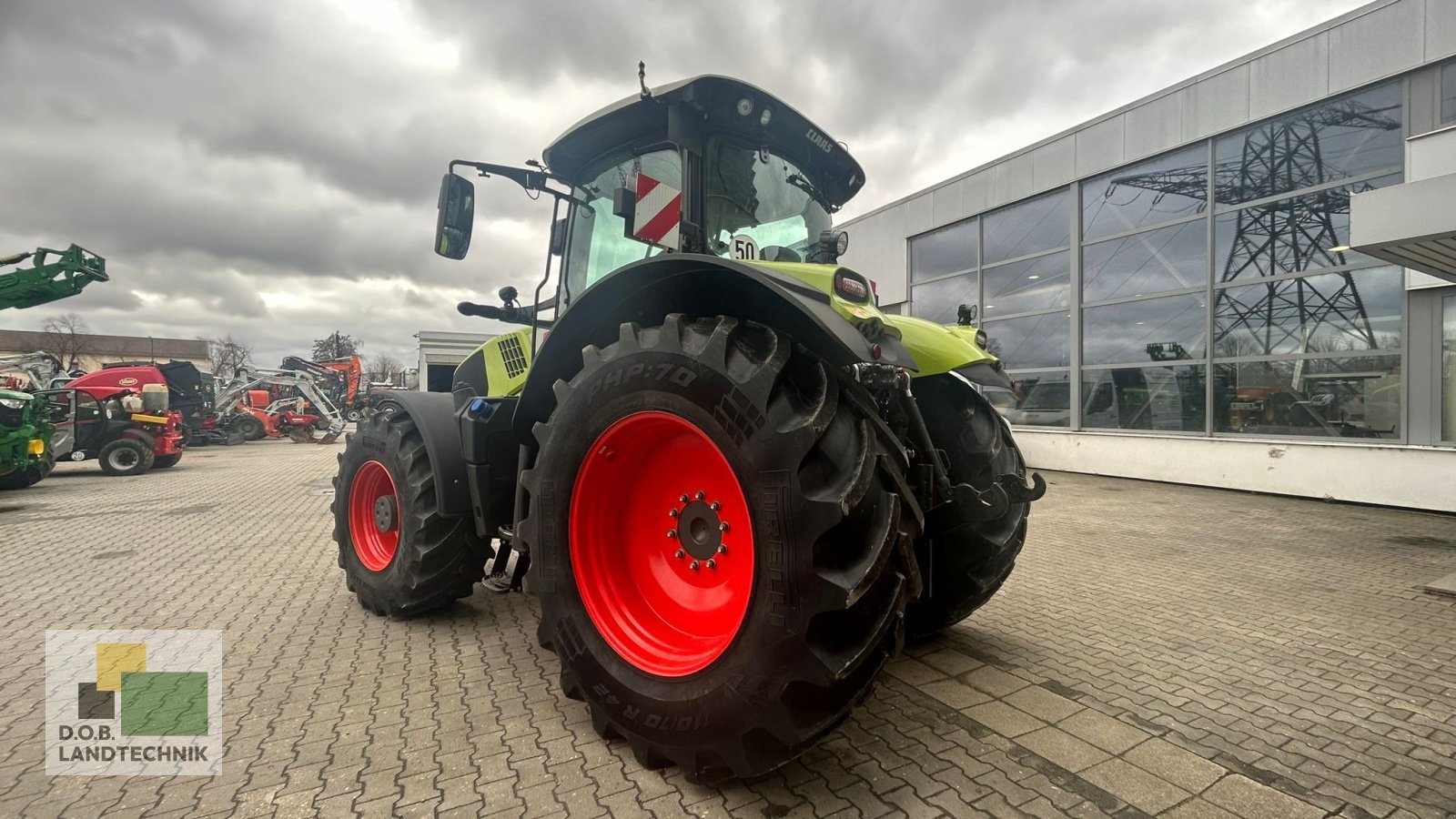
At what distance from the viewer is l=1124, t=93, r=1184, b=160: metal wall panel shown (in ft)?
33.3

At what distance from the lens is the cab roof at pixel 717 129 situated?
2.77 metres

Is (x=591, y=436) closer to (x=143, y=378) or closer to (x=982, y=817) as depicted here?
(x=982, y=817)

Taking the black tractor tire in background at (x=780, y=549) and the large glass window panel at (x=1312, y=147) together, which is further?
the large glass window panel at (x=1312, y=147)

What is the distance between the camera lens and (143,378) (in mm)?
14000

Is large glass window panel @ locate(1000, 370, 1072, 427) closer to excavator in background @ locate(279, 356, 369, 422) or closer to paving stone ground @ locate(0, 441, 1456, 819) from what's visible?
paving stone ground @ locate(0, 441, 1456, 819)

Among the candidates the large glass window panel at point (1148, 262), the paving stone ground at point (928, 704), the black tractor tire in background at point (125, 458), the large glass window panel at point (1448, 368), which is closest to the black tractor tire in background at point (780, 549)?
the paving stone ground at point (928, 704)

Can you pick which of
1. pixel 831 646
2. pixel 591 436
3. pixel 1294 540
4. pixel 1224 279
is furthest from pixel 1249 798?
pixel 1224 279

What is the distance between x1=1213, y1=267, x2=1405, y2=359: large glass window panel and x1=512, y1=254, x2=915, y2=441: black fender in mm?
9865

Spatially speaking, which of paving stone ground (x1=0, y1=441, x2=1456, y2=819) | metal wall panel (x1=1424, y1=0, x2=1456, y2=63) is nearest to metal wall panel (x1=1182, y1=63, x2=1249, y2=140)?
metal wall panel (x1=1424, y1=0, x2=1456, y2=63)

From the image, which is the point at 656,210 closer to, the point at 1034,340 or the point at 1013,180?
the point at 1034,340

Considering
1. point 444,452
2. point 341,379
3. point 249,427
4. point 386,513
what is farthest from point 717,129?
point 341,379

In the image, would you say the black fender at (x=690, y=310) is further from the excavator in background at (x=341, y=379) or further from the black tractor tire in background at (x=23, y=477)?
the excavator in background at (x=341, y=379)

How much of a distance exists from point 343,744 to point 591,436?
1.47m

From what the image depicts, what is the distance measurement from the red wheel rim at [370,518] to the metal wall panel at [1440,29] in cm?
1207
